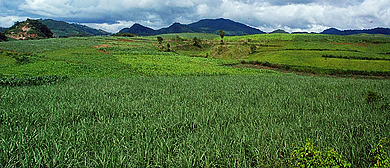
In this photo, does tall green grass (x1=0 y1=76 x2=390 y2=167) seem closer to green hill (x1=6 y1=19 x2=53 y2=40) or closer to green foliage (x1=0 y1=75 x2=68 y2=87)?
green foliage (x1=0 y1=75 x2=68 y2=87)

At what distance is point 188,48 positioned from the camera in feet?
261

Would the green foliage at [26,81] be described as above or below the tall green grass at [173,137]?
below

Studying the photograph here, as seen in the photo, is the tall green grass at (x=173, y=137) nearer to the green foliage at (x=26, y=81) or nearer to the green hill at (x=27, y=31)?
the green foliage at (x=26, y=81)

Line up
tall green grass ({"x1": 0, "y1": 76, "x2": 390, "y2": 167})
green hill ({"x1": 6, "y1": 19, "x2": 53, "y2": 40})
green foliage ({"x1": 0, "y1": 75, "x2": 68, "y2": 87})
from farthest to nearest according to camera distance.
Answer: green hill ({"x1": 6, "y1": 19, "x2": 53, "y2": 40}) → green foliage ({"x1": 0, "y1": 75, "x2": 68, "y2": 87}) → tall green grass ({"x1": 0, "y1": 76, "x2": 390, "y2": 167})

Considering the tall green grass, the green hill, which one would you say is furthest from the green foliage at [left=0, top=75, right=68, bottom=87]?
the green hill

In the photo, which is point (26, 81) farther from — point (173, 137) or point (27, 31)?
point (27, 31)

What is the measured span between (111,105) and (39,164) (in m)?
5.61

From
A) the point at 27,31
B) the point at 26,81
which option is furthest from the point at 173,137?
the point at 27,31

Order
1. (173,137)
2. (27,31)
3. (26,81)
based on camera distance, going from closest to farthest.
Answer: (173,137) < (26,81) < (27,31)

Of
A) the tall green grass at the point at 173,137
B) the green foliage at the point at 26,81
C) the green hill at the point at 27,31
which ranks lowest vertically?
the green foliage at the point at 26,81

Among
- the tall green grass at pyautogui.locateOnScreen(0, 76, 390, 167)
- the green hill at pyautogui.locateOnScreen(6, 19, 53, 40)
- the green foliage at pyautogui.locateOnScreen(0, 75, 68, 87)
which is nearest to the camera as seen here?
the tall green grass at pyautogui.locateOnScreen(0, 76, 390, 167)

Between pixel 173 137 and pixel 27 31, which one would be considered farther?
pixel 27 31

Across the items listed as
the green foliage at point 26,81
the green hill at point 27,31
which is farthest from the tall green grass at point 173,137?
the green hill at point 27,31

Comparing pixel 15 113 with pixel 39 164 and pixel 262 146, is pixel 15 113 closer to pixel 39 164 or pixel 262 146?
Result: pixel 39 164
